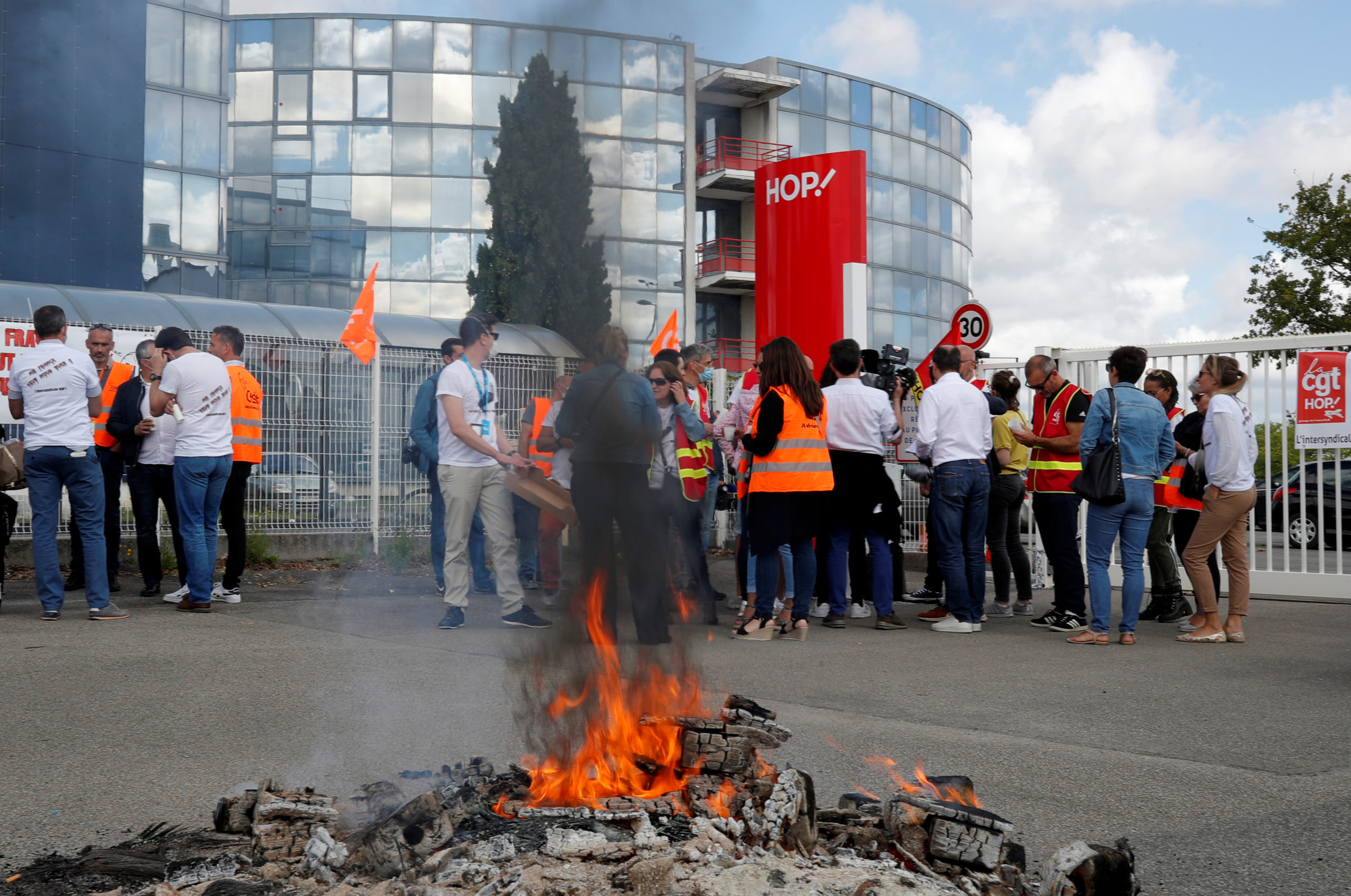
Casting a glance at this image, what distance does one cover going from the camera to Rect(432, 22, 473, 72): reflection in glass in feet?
7.36

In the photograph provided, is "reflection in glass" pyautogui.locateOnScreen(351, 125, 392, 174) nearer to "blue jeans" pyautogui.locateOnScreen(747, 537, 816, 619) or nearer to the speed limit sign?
"blue jeans" pyautogui.locateOnScreen(747, 537, 816, 619)

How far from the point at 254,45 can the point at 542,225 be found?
2.55ft

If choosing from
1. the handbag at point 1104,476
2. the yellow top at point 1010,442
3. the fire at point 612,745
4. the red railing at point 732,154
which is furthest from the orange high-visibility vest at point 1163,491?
the red railing at point 732,154

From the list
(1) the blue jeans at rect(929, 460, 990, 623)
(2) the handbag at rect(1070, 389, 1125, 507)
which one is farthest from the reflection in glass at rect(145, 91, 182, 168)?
(2) the handbag at rect(1070, 389, 1125, 507)

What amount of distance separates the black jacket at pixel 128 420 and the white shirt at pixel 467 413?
127 inches

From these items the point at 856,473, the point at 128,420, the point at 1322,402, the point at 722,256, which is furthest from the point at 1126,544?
the point at 128,420

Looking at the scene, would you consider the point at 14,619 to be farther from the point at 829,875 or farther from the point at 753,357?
the point at 829,875

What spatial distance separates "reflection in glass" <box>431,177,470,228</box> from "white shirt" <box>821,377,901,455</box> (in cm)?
571

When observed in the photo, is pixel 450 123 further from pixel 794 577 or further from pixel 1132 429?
pixel 1132 429

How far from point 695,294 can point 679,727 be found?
1307mm

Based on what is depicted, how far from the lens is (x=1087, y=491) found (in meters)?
7.20

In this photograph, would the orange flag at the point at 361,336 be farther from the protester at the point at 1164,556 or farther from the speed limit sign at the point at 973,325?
the protester at the point at 1164,556

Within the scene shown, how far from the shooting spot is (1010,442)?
8789 mm

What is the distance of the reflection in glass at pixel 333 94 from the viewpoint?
88.5 inches
